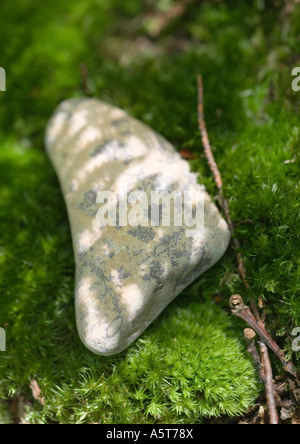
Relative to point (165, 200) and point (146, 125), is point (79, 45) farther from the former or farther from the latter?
point (165, 200)

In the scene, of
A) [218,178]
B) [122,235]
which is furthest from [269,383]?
[218,178]

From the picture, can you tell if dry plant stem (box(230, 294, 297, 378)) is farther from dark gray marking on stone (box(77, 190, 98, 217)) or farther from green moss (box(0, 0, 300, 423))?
dark gray marking on stone (box(77, 190, 98, 217))

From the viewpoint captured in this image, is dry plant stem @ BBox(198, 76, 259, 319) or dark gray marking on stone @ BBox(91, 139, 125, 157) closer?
dry plant stem @ BBox(198, 76, 259, 319)

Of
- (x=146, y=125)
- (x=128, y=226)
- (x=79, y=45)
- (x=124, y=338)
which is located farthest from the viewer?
(x=79, y=45)

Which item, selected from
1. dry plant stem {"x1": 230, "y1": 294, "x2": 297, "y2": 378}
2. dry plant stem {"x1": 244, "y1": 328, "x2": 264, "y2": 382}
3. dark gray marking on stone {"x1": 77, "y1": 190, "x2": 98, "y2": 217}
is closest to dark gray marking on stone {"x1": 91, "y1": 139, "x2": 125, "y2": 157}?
dark gray marking on stone {"x1": 77, "y1": 190, "x2": 98, "y2": 217}

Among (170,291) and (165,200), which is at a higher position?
(165,200)

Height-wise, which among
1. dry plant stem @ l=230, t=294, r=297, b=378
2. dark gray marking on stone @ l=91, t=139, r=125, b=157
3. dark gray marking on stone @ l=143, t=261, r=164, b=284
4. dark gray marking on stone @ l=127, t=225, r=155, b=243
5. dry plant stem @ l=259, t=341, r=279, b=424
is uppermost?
dark gray marking on stone @ l=91, t=139, r=125, b=157
